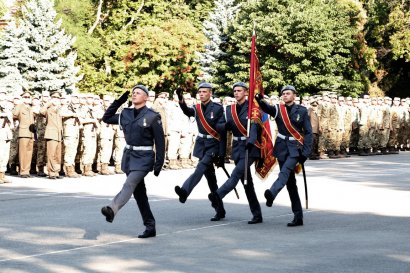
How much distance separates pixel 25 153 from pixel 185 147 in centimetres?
632

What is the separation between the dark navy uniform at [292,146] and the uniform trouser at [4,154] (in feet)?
29.7

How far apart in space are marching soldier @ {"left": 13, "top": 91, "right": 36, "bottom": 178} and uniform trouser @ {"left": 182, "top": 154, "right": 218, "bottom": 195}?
939 centimetres

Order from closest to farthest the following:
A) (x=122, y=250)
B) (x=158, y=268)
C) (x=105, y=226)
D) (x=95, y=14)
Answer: (x=158, y=268)
(x=122, y=250)
(x=105, y=226)
(x=95, y=14)

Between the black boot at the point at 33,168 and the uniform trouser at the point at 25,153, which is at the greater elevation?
the uniform trouser at the point at 25,153

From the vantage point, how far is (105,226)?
1456 centimetres

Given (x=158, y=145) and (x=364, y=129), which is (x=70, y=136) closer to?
(x=158, y=145)

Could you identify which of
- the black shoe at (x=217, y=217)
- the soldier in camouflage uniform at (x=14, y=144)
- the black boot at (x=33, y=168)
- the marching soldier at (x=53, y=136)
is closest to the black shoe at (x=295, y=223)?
the black shoe at (x=217, y=217)

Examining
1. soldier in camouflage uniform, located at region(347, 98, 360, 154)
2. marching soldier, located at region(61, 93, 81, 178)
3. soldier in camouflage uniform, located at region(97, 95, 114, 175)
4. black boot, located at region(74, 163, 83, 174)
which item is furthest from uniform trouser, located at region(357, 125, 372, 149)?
marching soldier, located at region(61, 93, 81, 178)

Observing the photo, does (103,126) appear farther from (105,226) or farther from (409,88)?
(409,88)

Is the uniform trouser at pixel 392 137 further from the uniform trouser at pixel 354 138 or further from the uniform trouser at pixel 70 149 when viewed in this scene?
the uniform trouser at pixel 70 149

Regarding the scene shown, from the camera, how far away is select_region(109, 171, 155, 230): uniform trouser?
519 inches

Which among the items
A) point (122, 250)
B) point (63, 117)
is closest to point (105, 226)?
point (122, 250)

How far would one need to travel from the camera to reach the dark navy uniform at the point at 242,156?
49.7 feet

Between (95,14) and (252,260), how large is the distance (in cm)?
5309
